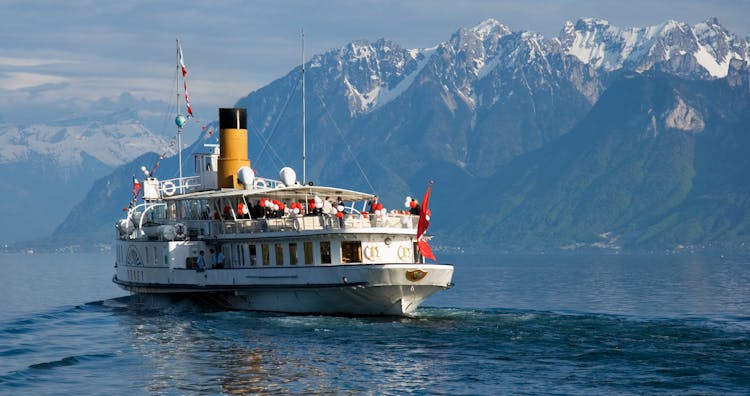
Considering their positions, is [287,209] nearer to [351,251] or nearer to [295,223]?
[295,223]

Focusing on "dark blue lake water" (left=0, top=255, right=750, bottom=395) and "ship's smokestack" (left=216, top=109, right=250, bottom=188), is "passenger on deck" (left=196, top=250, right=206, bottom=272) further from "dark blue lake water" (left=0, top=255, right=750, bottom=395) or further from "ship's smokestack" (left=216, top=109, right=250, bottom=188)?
"ship's smokestack" (left=216, top=109, right=250, bottom=188)

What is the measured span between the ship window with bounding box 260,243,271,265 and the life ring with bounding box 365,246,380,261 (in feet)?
20.1

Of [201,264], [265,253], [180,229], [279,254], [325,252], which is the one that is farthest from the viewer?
[180,229]

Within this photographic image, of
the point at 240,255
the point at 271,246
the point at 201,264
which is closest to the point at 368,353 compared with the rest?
the point at 271,246

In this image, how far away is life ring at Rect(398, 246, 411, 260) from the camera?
5812 cm

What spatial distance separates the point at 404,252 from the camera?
Result: 5838cm

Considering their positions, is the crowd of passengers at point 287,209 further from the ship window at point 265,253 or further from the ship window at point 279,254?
the ship window at point 279,254

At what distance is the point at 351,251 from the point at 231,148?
48.0 ft

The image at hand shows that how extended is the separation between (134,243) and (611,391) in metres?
37.9

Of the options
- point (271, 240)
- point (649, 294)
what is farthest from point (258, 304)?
point (649, 294)

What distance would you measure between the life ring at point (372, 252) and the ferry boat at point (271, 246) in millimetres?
52

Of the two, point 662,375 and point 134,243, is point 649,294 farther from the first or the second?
point 662,375

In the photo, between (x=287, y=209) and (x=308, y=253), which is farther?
(x=287, y=209)

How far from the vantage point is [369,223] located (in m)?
56.7
